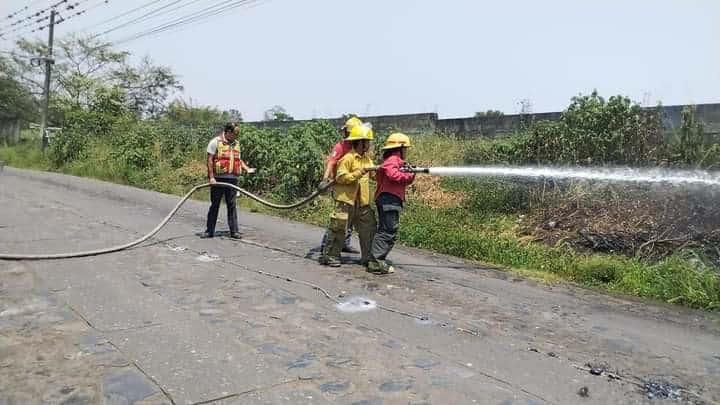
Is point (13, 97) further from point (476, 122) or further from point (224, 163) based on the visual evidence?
point (224, 163)

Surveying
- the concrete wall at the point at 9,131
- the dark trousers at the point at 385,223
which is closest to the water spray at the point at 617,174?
the dark trousers at the point at 385,223

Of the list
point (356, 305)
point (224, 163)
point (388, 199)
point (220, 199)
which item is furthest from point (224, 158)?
point (356, 305)

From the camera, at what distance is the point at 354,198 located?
7.30 meters

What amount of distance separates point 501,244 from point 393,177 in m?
2.70

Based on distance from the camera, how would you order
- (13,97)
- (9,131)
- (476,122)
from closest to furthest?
(476,122) < (9,131) < (13,97)

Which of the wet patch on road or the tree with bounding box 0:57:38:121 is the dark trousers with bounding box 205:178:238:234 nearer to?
the wet patch on road

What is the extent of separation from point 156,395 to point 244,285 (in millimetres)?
2748

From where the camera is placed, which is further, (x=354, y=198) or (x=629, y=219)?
(x=629, y=219)

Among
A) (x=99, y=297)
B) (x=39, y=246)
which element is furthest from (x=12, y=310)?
(x=39, y=246)

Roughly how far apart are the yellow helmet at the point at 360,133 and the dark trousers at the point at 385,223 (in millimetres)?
699

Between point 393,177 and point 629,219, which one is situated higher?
point 393,177

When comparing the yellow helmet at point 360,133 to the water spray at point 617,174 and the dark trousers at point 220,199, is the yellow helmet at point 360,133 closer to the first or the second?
the water spray at point 617,174

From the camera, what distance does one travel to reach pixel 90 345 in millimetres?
4535

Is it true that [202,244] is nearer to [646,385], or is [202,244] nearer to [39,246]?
[39,246]
